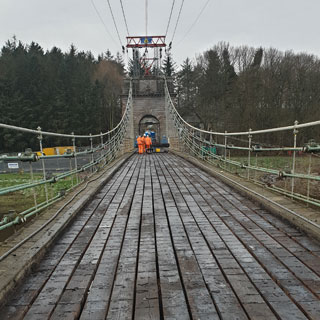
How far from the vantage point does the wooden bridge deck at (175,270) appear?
4.91 feet

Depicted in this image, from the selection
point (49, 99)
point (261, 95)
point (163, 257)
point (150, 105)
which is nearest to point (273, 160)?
point (261, 95)

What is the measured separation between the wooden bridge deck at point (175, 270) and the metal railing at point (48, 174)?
52 centimetres

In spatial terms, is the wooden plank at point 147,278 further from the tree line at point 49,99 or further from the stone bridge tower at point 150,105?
the tree line at point 49,99

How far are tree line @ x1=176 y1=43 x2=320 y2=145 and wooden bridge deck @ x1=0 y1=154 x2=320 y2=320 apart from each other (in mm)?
15855

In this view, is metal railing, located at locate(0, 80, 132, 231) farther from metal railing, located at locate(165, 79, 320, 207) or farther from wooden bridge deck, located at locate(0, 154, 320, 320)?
metal railing, located at locate(165, 79, 320, 207)

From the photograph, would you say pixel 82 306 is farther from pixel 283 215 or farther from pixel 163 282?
pixel 283 215

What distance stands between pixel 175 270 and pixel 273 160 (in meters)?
14.6

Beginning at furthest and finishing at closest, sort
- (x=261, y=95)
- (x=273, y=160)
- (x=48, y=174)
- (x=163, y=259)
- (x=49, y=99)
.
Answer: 1. (x=49, y=99)
2. (x=261, y=95)
3. (x=273, y=160)
4. (x=48, y=174)
5. (x=163, y=259)

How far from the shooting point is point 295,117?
66.2 ft

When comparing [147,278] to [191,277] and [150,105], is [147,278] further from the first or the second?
[150,105]

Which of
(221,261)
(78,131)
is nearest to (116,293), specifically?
(221,261)

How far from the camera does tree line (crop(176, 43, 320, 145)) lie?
2077 cm

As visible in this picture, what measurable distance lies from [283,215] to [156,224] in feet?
4.51

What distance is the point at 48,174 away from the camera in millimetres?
3570
